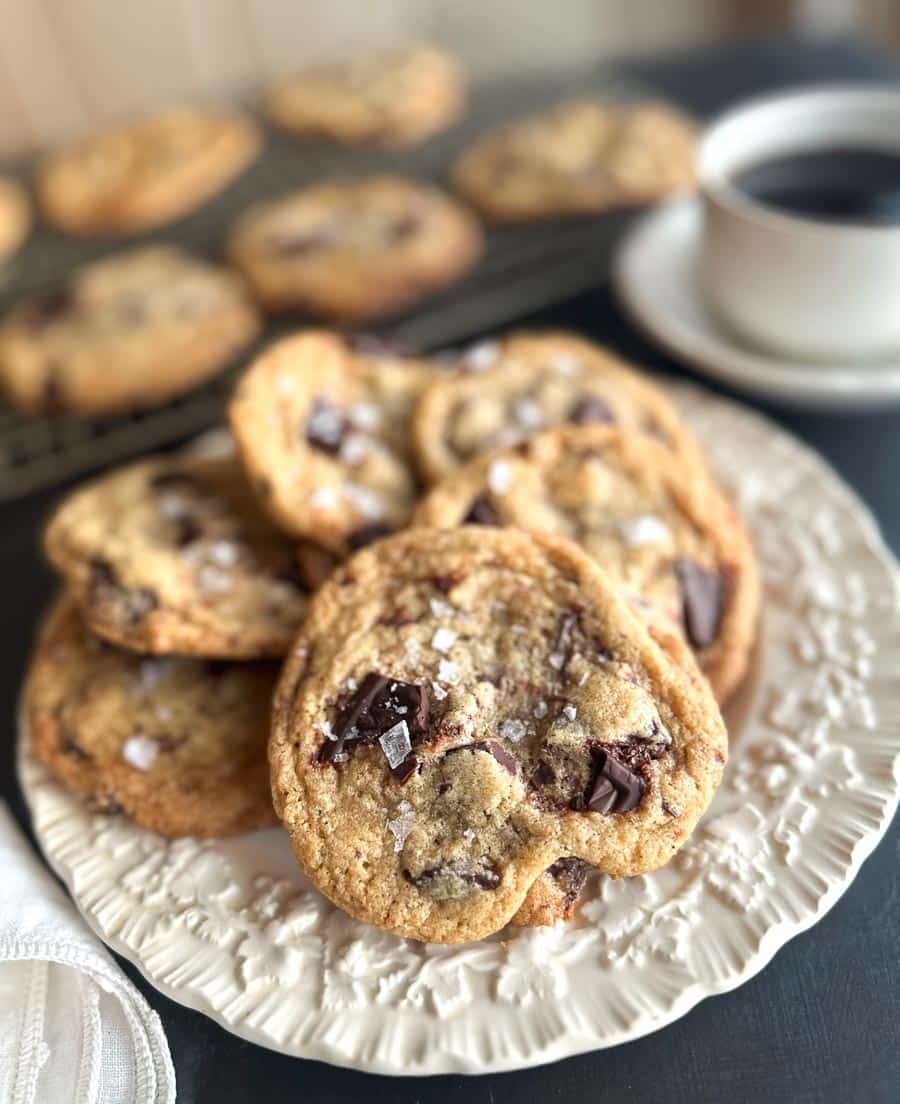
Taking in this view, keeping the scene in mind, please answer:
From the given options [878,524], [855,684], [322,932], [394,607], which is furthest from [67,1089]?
[878,524]

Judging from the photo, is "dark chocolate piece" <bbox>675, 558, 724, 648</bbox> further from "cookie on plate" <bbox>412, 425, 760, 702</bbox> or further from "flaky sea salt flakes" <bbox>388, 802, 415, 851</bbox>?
"flaky sea salt flakes" <bbox>388, 802, 415, 851</bbox>

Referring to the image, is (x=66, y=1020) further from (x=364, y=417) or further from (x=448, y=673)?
(x=364, y=417)

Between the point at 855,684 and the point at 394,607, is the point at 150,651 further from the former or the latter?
the point at 855,684

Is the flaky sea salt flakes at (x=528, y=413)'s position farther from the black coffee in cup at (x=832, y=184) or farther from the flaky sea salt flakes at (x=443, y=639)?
the black coffee in cup at (x=832, y=184)

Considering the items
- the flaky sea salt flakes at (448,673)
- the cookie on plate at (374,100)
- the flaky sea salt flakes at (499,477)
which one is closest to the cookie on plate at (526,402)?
the flaky sea salt flakes at (499,477)

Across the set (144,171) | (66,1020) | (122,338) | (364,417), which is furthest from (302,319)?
(66,1020)

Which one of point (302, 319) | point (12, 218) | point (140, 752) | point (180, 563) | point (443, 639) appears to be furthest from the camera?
point (12, 218)

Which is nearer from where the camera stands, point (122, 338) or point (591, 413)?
point (591, 413)
